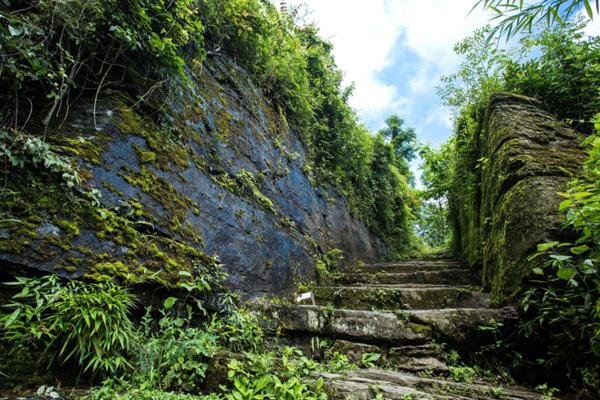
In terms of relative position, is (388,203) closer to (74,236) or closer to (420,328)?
(420,328)

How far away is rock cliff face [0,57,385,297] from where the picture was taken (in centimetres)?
190

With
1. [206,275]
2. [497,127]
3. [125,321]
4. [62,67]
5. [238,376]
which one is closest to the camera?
[238,376]

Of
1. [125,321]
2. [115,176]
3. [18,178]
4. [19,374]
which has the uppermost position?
[115,176]

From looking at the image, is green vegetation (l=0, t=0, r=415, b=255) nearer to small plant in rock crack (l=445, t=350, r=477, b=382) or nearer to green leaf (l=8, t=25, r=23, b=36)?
green leaf (l=8, t=25, r=23, b=36)

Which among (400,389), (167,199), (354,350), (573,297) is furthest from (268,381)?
(573,297)

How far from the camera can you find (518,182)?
3000mm

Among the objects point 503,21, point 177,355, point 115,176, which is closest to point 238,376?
point 177,355

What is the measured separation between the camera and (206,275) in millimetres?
2568

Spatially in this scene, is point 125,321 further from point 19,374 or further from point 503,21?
point 503,21

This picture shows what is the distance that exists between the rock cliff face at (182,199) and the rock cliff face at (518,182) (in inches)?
86.4

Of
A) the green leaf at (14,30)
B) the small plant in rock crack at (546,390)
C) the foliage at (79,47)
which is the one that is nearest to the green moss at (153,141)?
the foliage at (79,47)

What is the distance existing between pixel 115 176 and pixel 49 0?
136 cm

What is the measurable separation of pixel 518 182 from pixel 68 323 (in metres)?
3.60

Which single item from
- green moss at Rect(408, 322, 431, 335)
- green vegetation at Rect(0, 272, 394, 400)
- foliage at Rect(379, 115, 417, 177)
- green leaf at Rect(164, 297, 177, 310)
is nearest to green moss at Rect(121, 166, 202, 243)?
green leaf at Rect(164, 297, 177, 310)
